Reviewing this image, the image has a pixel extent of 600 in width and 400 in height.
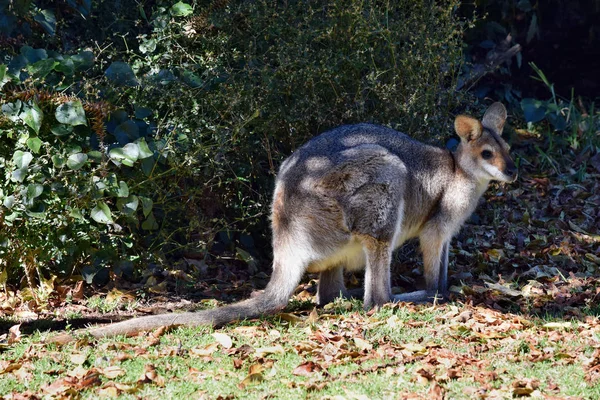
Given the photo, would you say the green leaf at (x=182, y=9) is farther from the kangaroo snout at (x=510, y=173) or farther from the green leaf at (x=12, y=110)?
the kangaroo snout at (x=510, y=173)

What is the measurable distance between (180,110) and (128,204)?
3.19 feet

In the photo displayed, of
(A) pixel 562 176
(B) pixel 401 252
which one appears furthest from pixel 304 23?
(A) pixel 562 176

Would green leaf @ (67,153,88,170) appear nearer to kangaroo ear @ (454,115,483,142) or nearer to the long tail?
the long tail

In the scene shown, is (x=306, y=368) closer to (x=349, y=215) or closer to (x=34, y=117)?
A: (x=349, y=215)

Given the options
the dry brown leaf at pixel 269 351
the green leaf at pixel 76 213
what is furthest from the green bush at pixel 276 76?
the dry brown leaf at pixel 269 351

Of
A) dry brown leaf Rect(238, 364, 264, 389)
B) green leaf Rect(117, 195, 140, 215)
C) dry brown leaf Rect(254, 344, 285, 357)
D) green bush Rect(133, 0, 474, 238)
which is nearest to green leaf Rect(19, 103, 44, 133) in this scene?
green leaf Rect(117, 195, 140, 215)

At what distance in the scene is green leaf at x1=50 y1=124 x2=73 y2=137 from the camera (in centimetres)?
523

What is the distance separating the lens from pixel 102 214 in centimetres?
534

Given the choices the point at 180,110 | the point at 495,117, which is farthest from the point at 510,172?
the point at 180,110

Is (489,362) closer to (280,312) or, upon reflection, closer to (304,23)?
(280,312)

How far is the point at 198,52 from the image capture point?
254 inches

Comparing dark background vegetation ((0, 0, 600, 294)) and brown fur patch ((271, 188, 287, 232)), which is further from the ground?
dark background vegetation ((0, 0, 600, 294))

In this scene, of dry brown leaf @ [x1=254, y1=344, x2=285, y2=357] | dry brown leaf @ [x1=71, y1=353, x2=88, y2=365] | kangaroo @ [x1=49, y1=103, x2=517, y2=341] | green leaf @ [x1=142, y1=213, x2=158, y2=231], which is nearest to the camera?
dry brown leaf @ [x1=71, y1=353, x2=88, y2=365]

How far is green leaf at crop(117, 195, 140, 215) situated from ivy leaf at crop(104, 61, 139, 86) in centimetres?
80
